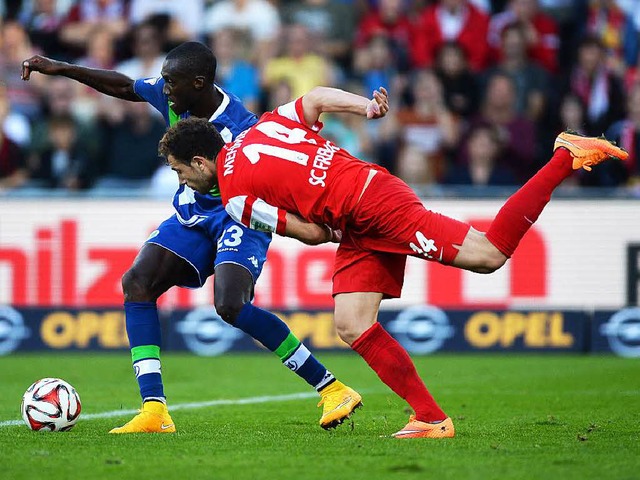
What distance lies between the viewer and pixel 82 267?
13039mm

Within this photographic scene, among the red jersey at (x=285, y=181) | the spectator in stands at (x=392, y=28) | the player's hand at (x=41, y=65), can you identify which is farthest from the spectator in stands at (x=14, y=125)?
the red jersey at (x=285, y=181)

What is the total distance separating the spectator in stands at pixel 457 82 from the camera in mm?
14430

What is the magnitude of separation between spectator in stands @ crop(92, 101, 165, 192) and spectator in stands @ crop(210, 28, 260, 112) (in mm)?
1077

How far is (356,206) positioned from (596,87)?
8822 mm

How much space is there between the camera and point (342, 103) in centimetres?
618

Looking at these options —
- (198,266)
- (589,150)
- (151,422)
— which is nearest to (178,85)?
(198,266)

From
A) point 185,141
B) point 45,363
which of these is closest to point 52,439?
point 185,141

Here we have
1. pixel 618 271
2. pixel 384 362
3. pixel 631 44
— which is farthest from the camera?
pixel 631 44

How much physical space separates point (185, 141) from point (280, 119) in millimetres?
526

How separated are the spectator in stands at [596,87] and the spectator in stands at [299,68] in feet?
9.72

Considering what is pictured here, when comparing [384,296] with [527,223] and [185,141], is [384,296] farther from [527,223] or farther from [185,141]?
[185,141]

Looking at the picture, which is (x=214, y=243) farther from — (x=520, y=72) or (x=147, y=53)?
(x=520, y=72)

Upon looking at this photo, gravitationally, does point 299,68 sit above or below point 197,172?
above

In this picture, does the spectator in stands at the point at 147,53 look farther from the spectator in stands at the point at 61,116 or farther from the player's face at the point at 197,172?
the player's face at the point at 197,172
